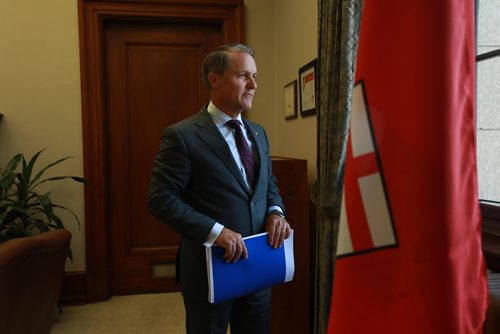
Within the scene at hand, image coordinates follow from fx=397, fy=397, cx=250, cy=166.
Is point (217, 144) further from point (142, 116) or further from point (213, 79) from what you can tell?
point (142, 116)

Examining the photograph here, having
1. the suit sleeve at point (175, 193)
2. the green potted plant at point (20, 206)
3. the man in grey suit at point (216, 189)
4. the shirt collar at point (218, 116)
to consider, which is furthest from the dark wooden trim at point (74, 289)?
the shirt collar at point (218, 116)

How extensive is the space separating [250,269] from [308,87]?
118 centimetres

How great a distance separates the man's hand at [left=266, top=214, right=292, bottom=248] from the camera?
129 centimetres

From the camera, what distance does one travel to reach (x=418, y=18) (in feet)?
2.08

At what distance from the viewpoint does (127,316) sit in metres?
2.52

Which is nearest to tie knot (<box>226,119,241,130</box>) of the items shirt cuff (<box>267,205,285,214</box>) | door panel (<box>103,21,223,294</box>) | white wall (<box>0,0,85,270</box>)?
shirt cuff (<box>267,205,285,214</box>)

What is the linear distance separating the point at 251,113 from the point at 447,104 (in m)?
2.30

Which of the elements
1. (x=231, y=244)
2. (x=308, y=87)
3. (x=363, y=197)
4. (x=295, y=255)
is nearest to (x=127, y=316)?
(x=295, y=255)

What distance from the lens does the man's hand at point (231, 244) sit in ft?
3.83

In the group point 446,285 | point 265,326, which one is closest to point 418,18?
point 446,285

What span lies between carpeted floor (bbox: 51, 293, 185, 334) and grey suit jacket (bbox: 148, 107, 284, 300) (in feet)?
4.12

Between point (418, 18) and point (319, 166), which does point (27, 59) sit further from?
point (418, 18)

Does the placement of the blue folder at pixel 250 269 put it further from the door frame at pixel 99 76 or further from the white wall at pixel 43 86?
the white wall at pixel 43 86

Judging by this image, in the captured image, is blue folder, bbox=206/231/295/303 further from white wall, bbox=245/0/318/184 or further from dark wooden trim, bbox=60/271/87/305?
dark wooden trim, bbox=60/271/87/305
